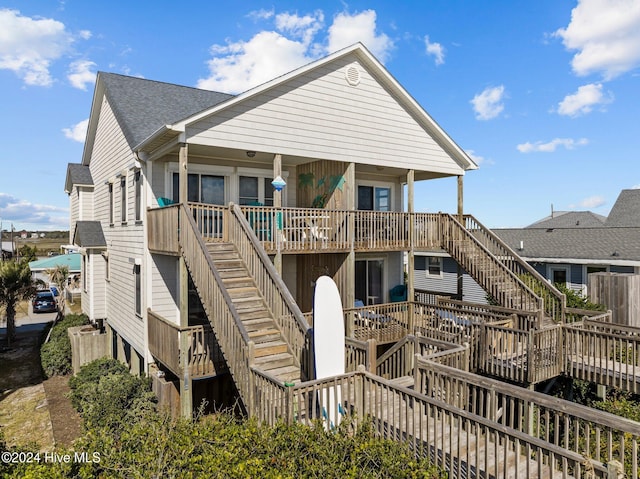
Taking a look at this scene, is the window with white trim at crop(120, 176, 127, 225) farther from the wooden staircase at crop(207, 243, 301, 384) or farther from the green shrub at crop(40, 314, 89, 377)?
the green shrub at crop(40, 314, 89, 377)

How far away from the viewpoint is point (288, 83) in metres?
12.3

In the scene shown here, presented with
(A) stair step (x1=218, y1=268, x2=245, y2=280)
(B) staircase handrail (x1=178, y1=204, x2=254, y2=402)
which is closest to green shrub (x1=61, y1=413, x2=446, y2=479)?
(B) staircase handrail (x1=178, y1=204, x2=254, y2=402)

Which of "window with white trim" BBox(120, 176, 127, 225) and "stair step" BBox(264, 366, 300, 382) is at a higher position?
"window with white trim" BBox(120, 176, 127, 225)

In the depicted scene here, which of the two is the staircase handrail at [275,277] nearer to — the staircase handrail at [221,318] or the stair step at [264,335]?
the stair step at [264,335]

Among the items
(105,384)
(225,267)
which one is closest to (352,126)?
(225,267)

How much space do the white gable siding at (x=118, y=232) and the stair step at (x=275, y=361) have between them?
6195 mm

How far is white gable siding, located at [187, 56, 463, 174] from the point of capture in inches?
451

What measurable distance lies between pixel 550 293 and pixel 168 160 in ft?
40.2

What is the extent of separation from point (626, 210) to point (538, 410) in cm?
2873

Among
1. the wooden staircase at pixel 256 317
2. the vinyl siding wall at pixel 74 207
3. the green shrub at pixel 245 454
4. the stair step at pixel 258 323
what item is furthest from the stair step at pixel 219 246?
the vinyl siding wall at pixel 74 207

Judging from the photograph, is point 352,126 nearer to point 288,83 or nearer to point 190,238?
point 288,83

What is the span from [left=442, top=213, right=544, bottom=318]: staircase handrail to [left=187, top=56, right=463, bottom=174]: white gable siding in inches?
82.4

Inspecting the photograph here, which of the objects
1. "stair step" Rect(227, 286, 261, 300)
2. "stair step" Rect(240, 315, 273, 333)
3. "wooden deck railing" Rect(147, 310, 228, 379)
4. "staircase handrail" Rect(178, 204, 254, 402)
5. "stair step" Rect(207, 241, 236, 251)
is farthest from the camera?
"stair step" Rect(207, 241, 236, 251)

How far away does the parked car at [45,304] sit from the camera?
31.4 meters
